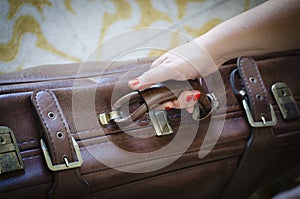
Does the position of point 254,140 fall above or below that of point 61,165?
below

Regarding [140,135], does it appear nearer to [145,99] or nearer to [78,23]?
[145,99]

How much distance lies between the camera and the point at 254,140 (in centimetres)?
87

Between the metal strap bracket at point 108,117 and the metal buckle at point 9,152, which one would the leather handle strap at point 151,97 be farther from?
the metal buckle at point 9,152

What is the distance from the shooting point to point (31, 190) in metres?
0.71

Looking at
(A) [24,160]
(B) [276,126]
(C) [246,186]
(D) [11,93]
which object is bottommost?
(C) [246,186]

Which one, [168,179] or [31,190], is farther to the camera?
[168,179]

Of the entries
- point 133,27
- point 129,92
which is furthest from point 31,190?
point 133,27

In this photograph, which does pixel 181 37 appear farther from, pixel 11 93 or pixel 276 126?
pixel 11 93

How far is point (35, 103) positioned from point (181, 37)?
0.72 metres

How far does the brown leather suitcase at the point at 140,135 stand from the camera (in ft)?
2.37

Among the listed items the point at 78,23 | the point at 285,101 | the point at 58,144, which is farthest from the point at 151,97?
the point at 78,23

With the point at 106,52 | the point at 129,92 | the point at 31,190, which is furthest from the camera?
the point at 106,52

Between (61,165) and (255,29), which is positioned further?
(255,29)

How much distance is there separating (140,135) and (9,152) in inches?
9.0
